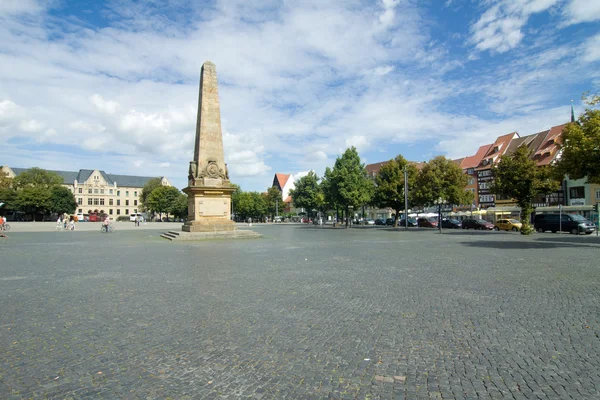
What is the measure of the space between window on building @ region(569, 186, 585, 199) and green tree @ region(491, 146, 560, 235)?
2311 centimetres

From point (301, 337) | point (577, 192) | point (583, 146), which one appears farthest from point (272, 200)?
point (301, 337)

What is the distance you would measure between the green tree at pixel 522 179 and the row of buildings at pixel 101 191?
4459 inches

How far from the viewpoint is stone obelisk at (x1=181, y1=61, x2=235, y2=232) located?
78.5 feet

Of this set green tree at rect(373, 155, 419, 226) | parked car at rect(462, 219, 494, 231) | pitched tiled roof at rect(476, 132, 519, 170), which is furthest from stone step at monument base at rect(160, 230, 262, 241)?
pitched tiled roof at rect(476, 132, 519, 170)

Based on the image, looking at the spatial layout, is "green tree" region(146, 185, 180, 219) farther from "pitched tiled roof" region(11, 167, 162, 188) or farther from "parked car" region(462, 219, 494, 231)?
"parked car" region(462, 219, 494, 231)

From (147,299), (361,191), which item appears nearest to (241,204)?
(361,191)

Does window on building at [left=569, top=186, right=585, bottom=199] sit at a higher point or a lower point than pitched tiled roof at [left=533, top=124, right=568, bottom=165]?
lower

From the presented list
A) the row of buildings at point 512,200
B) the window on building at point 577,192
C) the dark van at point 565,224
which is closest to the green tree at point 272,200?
the row of buildings at point 512,200

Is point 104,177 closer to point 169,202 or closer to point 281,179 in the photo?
point 169,202

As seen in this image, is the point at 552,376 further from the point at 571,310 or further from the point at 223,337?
the point at 223,337

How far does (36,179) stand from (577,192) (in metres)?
109

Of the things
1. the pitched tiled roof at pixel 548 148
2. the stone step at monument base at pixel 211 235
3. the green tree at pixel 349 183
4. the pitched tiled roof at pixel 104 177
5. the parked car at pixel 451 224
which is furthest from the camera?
the pitched tiled roof at pixel 104 177

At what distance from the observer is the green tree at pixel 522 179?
3128 cm

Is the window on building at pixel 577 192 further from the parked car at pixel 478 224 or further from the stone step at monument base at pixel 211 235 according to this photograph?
the stone step at monument base at pixel 211 235
